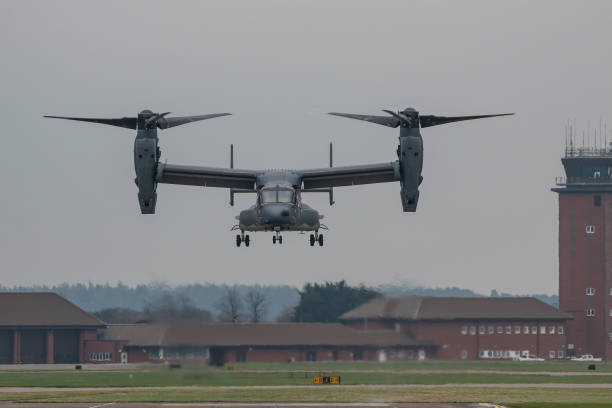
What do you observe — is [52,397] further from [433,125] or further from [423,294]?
[433,125]

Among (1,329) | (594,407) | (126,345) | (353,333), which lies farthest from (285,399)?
(1,329)

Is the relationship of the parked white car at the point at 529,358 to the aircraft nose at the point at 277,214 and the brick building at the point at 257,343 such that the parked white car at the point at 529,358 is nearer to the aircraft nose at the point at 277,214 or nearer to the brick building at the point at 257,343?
the brick building at the point at 257,343

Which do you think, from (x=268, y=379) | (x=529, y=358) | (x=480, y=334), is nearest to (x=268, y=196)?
(x=268, y=379)

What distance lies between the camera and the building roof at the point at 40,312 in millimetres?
181625

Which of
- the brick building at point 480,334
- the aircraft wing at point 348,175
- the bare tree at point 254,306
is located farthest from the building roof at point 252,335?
the aircraft wing at point 348,175

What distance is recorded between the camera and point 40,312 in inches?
7308

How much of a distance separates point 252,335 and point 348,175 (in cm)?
10339

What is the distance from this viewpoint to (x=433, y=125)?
198 feet

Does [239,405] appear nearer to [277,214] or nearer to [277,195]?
[277,195]

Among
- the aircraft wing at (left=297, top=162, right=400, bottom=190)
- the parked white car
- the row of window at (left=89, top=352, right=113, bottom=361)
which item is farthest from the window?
the parked white car

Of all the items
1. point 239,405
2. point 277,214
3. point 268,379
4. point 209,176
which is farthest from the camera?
point 268,379

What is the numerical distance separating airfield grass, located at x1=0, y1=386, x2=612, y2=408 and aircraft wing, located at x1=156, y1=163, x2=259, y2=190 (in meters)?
35.2

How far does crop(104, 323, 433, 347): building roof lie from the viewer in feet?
292

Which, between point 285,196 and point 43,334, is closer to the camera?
point 285,196
